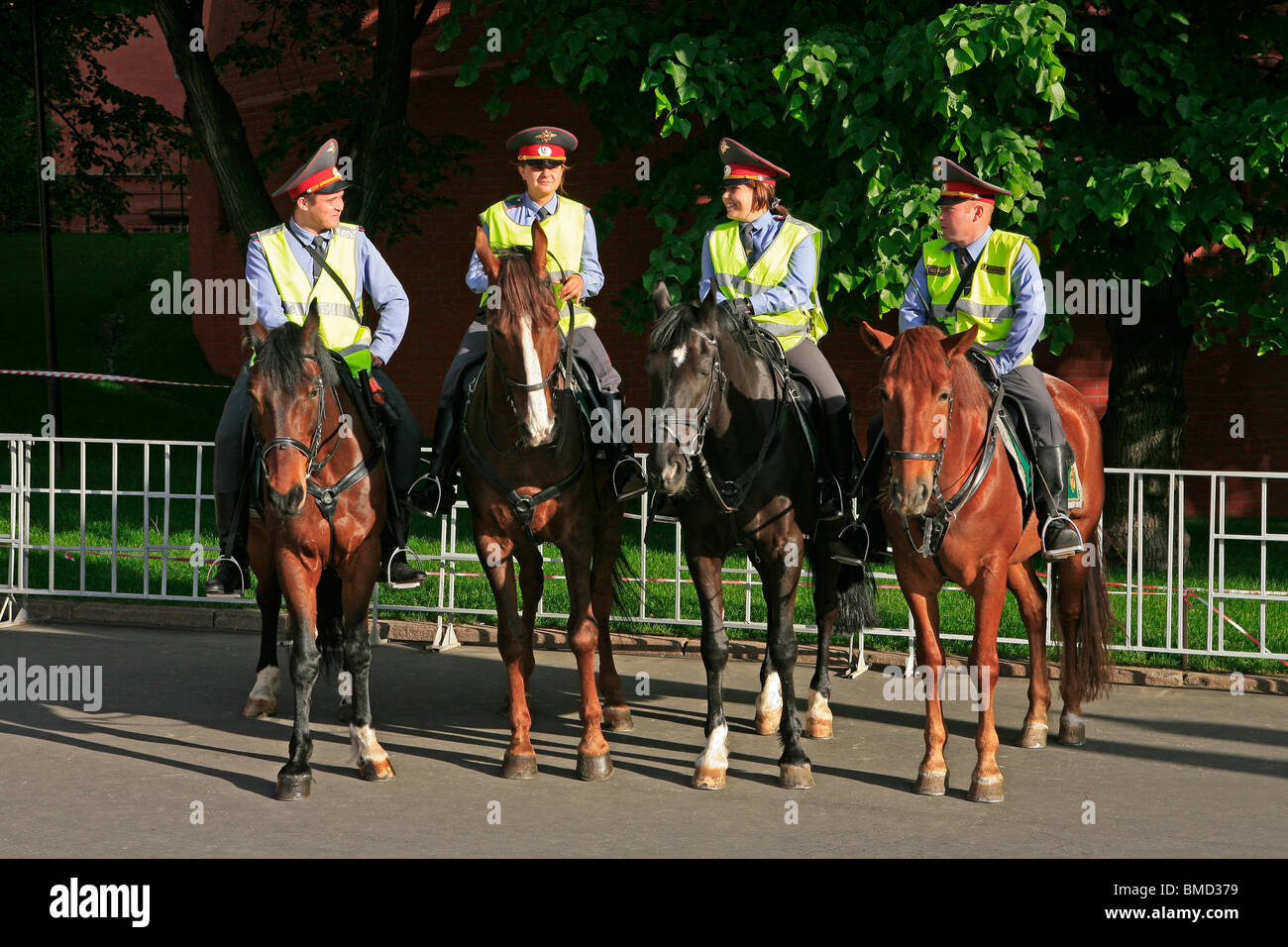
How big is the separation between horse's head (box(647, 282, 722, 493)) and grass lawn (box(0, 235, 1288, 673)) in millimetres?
2545

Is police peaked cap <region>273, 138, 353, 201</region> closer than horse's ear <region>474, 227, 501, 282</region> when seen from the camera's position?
No

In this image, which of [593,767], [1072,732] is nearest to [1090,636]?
[1072,732]

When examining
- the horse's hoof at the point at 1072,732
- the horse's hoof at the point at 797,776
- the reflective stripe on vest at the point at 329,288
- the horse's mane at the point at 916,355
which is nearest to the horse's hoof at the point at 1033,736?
the horse's hoof at the point at 1072,732

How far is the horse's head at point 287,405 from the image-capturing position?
21.8 feet

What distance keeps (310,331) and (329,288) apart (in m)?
0.94

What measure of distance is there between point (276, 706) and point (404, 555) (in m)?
1.68

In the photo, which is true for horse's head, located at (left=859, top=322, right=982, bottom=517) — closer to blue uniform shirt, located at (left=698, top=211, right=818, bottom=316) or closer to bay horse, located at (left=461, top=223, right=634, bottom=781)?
blue uniform shirt, located at (left=698, top=211, right=818, bottom=316)

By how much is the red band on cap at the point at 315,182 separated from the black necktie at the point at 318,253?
0.84 feet

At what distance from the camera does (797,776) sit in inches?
279

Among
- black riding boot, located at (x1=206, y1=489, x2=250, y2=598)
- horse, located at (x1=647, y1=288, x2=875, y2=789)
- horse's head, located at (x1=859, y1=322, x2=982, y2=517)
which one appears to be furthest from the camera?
black riding boot, located at (x1=206, y1=489, x2=250, y2=598)

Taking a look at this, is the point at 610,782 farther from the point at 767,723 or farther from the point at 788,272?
the point at 788,272

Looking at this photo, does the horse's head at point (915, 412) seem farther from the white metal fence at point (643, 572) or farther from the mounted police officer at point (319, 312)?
the mounted police officer at point (319, 312)

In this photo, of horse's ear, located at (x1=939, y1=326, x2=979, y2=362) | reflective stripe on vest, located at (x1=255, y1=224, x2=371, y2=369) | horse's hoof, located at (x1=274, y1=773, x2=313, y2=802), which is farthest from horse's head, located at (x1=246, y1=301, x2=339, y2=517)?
horse's ear, located at (x1=939, y1=326, x2=979, y2=362)

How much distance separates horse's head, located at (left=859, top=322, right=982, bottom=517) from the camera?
648 centimetres
